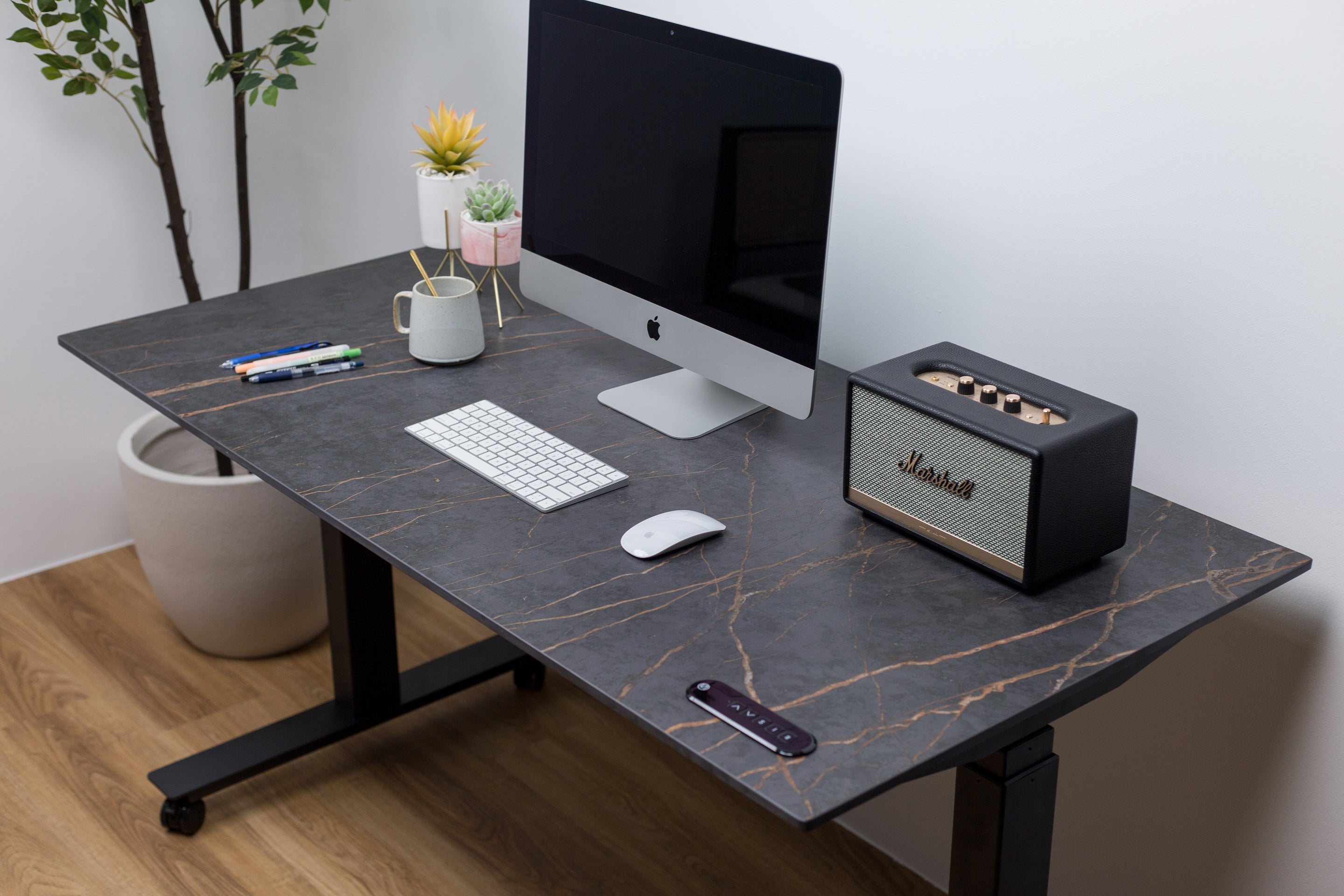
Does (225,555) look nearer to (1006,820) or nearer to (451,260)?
(451,260)

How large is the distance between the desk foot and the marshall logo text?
3.77 feet

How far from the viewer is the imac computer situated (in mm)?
1444

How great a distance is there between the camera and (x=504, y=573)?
51.8 inches

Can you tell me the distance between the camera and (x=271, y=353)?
5.79ft

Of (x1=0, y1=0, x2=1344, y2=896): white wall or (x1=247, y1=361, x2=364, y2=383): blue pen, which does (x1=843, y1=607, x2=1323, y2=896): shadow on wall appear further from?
(x1=247, y1=361, x2=364, y2=383): blue pen

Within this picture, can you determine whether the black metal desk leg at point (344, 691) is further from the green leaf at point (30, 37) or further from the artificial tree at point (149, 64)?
the green leaf at point (30, 37)

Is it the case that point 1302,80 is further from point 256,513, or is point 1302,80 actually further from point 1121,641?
point 256,513

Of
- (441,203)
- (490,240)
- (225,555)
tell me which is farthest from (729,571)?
(225,555)

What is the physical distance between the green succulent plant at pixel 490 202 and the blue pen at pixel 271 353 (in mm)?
339

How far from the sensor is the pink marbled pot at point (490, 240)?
6.46ft

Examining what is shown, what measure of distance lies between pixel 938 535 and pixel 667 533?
29 cm

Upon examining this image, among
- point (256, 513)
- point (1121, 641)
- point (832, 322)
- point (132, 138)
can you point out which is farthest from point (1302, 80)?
point (132, 138)

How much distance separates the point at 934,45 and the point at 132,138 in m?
1.69

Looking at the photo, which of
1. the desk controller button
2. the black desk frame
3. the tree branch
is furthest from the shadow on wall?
the tree branch
